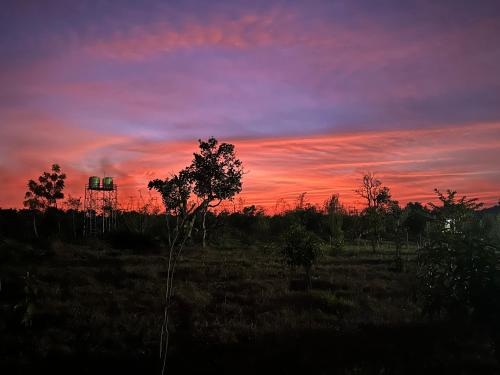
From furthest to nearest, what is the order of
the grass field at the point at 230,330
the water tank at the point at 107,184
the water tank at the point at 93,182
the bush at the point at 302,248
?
1. the water tank at the point at 107,184
2. the water tank at the point at 93,182
3. the bush at the point at 302,248
4. the grass field at the point at 230,330

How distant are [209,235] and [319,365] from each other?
42341 millimetres

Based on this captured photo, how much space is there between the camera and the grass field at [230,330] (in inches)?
396

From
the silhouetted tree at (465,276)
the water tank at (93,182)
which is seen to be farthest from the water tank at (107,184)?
the silhouetted tree at (465,276)

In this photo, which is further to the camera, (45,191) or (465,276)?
(45,191)

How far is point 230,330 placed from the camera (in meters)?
12.5

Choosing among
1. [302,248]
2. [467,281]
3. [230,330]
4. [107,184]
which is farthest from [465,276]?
[107,184]

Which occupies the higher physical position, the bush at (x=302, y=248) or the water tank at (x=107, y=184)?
the water tank at (x=107, y=184)

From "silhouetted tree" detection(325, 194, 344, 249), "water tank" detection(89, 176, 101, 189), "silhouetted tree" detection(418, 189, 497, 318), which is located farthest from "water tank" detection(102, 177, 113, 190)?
"silhouetted tree" detection(418, 189, 497, 318)

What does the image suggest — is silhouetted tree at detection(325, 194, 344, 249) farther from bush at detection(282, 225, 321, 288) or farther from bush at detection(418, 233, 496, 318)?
bush at detection(418, 233, 496, 318)

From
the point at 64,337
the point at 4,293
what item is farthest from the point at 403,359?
the point at 4,293

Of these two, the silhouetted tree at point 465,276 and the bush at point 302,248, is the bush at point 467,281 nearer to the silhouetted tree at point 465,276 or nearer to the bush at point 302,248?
the silhouetted tree at point 465,276

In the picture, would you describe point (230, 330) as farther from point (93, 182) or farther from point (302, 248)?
point (93, 182)

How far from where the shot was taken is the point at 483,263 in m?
7.57

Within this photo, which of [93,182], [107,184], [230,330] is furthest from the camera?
[107,184]
